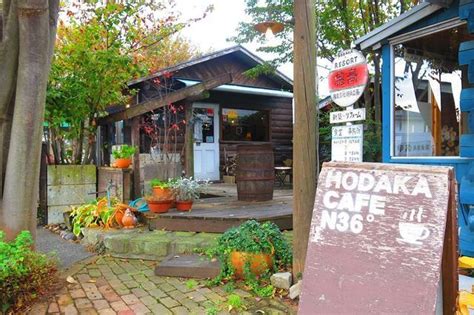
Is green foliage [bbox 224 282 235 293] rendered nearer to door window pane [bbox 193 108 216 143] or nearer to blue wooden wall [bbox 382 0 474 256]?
blue wooden wall [bbox 382 0 474 256]

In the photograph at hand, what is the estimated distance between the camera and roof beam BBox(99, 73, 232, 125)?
21.6ft

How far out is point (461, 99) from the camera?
14.6 feet

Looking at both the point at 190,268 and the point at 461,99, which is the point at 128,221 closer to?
the point at 190,268

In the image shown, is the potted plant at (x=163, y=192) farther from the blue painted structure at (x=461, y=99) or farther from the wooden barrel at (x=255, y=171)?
the blue painted structure at (x=461, y=99)

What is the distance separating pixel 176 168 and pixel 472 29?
196 inches

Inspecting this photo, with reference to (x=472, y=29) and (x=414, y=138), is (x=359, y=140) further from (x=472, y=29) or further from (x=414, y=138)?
(x=414, y=138)

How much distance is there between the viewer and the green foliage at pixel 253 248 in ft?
11.7

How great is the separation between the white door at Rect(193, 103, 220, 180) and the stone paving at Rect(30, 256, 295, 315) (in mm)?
6374

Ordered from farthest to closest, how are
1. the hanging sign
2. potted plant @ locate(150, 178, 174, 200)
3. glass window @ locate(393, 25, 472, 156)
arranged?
potted plant @ locate(150, 178, 174, 200) < glass window @ locate(393, 25, 472, 156) < the hanging sign

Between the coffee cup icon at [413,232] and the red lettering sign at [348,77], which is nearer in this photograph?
the coffee cup icon at [413,232]

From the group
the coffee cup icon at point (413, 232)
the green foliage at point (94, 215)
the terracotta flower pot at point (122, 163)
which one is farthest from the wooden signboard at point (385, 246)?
the terracotta flower pot at point (122, 163)

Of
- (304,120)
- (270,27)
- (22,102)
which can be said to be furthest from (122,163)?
(304,120)

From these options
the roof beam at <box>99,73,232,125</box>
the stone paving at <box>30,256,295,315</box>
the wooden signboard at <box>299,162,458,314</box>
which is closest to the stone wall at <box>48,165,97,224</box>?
the roof beam at <box>99,73,232,125</box>

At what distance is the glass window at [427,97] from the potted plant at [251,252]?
253 centimetres
